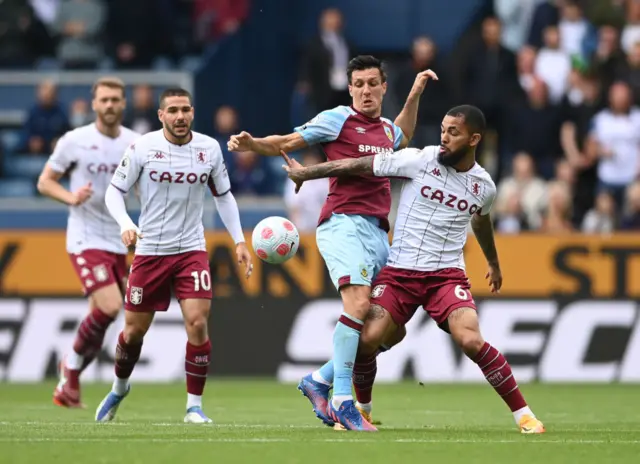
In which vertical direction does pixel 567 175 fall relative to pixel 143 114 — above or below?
below

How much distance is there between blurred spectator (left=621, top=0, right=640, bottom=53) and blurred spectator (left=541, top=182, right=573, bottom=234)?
2784 millimetres

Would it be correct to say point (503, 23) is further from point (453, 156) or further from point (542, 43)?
point (453, 156)

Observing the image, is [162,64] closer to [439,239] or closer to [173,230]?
[173,230]

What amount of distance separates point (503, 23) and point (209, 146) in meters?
12.3

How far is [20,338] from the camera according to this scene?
17062mm

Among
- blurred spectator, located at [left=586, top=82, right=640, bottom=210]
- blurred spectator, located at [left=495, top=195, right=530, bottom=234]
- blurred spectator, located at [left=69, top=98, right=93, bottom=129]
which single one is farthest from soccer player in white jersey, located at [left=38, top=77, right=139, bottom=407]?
blurred spectator, located at [left=586, top=82, right=640, bottom=210]

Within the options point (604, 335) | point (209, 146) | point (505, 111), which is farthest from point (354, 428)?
point (505, 111)

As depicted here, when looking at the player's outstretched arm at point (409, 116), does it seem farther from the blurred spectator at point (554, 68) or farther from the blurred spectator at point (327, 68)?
the blurred spectator at point (554, 68)

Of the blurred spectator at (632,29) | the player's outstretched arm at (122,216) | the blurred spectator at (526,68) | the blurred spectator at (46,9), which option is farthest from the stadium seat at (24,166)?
the player's outstretched arm at (122,216)

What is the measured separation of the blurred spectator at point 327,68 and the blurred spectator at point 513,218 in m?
2.89

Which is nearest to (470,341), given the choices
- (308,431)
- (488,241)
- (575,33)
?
(488,241)

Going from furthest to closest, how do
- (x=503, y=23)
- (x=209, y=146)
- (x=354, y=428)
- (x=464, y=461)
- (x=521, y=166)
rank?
(x=503, y=23)
(x=521, y=166)
(x=209, y=146)
(x=354, y=428)
(x=464, y=461)

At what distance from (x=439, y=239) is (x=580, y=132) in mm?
9447

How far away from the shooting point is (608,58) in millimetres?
19766
